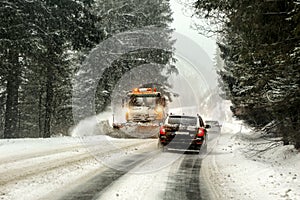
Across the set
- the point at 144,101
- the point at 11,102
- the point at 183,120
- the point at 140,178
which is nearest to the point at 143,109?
the point at 144,101

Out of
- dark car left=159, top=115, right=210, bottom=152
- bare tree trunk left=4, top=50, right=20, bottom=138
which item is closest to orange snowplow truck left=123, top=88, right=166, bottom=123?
bare tree trunk left=4, top=50, right=20, bottom=138

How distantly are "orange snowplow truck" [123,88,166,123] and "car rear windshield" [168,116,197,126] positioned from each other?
694 cm

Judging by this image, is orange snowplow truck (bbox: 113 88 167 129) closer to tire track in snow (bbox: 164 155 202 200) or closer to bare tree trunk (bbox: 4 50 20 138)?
bare tree trunk (bbox: 4 50 20 138)

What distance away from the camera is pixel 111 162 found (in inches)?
420

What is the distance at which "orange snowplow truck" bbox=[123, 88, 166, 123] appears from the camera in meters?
22.5

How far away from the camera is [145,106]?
22969 millimetres

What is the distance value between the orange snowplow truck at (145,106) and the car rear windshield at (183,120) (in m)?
6.94

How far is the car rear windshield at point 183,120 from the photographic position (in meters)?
15.0

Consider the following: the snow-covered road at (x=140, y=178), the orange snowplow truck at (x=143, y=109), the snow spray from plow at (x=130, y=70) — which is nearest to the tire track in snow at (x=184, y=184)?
the snow-covered road at (x=140, y=178)

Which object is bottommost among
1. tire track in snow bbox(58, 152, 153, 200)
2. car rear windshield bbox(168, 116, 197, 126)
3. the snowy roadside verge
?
the snowy roadside verge

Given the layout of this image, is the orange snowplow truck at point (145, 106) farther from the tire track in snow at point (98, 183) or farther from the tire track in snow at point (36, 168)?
the tire track in snow at point (98, 183)

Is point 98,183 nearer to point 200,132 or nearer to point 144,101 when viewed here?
point 200,132

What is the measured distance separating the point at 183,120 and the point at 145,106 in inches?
313

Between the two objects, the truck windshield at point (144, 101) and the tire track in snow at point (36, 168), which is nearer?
the tire track in snow at point (36, 168)
